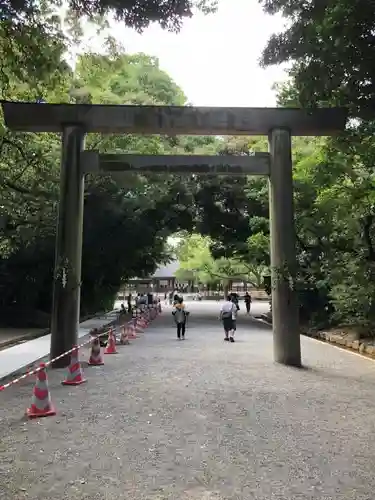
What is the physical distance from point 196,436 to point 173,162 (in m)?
7.20

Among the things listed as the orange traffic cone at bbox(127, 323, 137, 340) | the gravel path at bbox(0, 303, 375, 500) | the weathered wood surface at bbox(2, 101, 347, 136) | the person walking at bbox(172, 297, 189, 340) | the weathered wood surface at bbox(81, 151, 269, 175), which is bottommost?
the gravel path at bbox(0, 303, 375, 500)

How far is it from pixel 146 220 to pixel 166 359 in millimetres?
13432

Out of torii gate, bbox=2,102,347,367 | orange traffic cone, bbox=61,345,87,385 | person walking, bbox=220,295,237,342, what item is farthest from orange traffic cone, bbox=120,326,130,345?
orange traffic cone, bbox=61,345,87,385

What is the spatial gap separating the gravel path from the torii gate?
1379mm

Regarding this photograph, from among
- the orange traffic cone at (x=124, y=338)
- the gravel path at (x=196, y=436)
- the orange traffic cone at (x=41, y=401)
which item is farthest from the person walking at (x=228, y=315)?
the orange traffic cone at (x=41, y=401)

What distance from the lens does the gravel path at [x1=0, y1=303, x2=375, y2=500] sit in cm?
409

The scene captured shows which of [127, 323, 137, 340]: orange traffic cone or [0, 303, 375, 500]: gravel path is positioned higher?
[127, 323, 137, 340]: orange traffic cone

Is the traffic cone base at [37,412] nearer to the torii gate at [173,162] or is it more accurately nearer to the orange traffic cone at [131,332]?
the torii gate at [173,162]

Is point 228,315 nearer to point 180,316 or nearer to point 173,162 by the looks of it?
point 180,316

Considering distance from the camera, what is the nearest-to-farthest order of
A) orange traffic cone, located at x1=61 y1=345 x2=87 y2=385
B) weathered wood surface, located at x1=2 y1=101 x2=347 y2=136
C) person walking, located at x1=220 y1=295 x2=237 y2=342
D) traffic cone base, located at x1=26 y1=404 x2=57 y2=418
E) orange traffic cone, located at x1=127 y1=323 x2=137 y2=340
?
traffic cone base, located at x1=26 y1=404 x2=57 y2=418 → orange traffic cone, located at x1=61 y1=345 x2=87 y2=385 → weathered wood surface, located at x1=2 y1=101 x2=347 y2=136 → person walking, located at x1=220 y1=295 x2=237 y2=342 → orange traffic cone, located at x1=127 y1=323 x2=137 y2=340

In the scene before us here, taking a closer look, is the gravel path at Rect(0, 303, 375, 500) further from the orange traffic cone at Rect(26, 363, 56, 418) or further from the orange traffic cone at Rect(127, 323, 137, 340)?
the orange traffic cone at Rect(127, 323, 137, 340)

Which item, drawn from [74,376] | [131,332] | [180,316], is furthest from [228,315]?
[74,376]

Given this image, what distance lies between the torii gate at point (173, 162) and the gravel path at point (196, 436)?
1.38m

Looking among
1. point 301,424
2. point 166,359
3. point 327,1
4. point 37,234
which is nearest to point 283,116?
point 327,1
